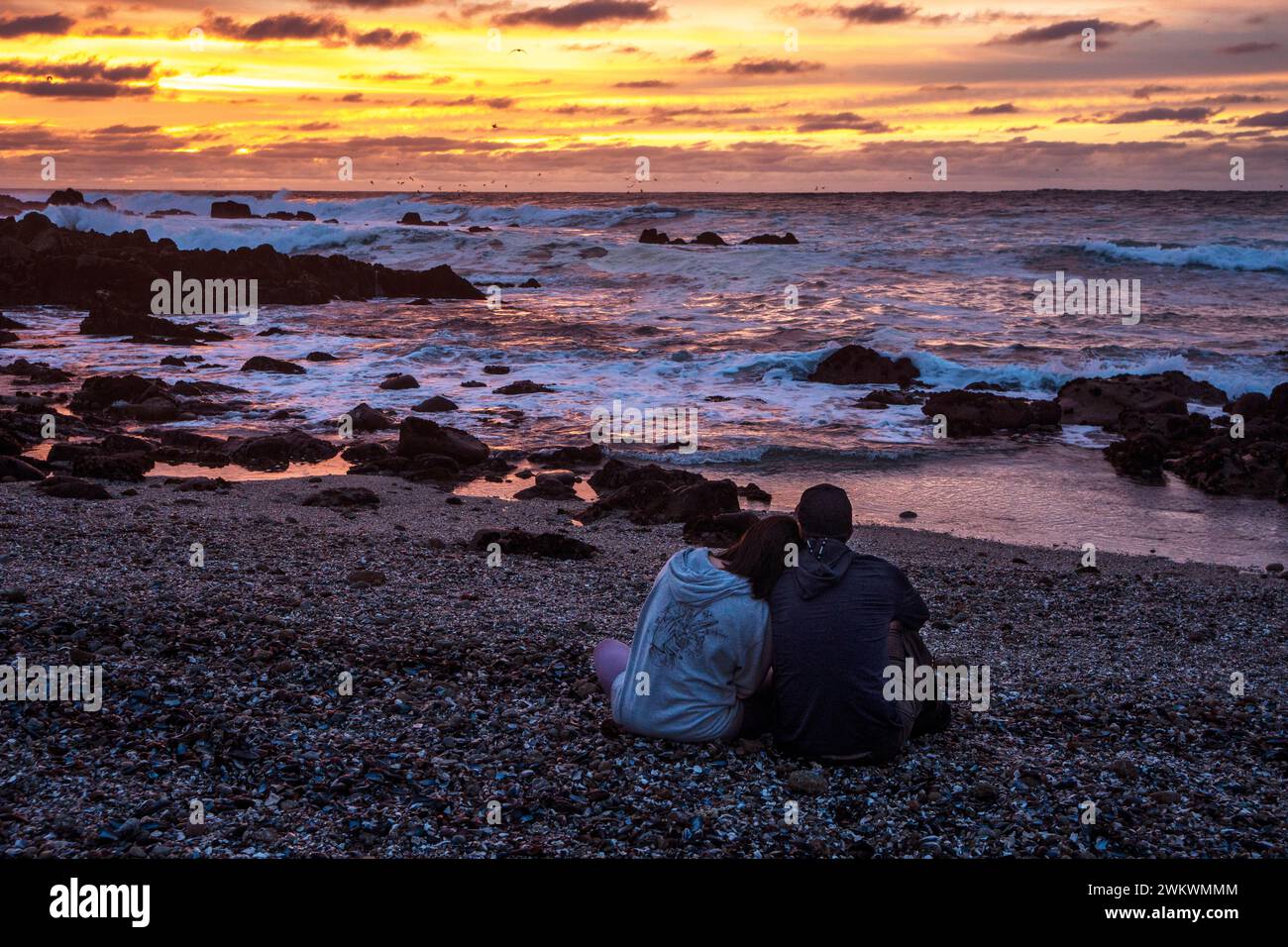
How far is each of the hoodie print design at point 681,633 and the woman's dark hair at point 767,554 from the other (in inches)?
9.9

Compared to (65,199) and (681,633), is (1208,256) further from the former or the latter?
(65,199)

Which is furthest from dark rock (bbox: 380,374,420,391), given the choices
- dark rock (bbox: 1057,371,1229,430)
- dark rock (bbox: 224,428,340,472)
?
dark rock (bbox: 1057,371,1229,430)

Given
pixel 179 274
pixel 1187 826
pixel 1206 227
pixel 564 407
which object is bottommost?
pixel 1187 826

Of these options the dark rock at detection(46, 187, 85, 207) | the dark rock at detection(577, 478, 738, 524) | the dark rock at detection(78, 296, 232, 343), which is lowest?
the dark rock at detection(577, 478, 738, 524)

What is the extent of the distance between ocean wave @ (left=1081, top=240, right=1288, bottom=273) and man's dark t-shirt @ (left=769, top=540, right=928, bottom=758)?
143 ft

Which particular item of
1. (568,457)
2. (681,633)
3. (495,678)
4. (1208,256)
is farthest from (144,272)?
(1208,256)

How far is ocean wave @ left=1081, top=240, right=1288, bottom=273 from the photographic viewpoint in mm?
42375

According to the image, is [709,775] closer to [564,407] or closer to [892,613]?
[892,613]

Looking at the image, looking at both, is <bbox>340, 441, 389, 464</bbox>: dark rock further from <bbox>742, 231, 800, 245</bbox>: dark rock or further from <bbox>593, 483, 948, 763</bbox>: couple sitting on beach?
<bbox>742, 231, 800, 245</bbox>: dark rock

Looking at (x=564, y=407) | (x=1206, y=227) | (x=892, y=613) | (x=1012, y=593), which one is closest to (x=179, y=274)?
(x=564, y=407)

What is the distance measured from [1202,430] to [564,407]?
9457 millimetres

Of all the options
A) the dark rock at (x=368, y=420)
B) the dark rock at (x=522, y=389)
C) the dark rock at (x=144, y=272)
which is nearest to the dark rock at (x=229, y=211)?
the dark rock at (x=144, y=272)

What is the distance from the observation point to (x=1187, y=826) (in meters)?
4.68

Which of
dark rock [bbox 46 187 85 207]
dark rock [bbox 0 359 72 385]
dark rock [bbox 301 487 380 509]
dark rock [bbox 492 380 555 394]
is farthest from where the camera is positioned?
dark rock [bbox 46 187 85 207]
